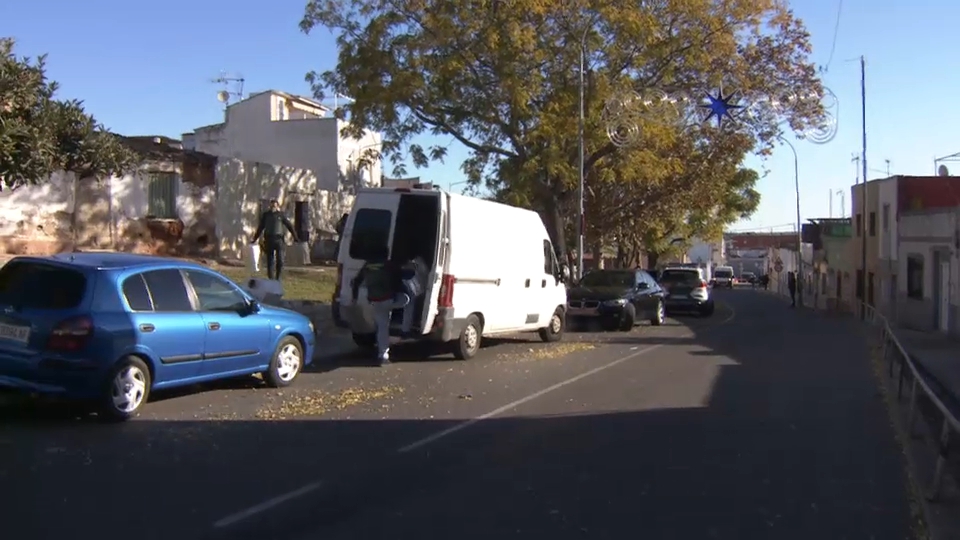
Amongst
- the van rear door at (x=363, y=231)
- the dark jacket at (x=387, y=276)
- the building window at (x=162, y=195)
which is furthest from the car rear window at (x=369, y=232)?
the building window at (x=162, y=195)

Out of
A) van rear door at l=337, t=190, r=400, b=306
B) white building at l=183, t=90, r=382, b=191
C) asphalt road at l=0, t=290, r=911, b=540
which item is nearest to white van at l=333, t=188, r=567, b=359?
van rear door at l=337, t=190, r=400, b=306

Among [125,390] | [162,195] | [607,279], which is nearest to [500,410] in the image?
[125,390]

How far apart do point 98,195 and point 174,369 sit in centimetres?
1572

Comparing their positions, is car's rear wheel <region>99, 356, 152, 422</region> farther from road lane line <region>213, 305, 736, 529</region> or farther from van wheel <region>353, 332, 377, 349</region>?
van wheel <region>353, 332, 377, 349</region>

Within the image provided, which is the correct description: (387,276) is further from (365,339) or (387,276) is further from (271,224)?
(271,224)

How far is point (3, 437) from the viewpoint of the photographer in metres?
8.47

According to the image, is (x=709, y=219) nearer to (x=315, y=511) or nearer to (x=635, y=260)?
(x=635, y=260)

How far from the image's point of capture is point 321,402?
10.8 meters

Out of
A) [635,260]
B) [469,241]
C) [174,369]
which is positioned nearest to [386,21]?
[469,241]

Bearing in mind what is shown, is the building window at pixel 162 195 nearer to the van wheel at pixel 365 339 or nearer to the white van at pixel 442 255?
the van wheel at pixel 365 339

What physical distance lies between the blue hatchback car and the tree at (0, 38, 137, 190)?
1.82 meters

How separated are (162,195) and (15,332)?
17.9 meters

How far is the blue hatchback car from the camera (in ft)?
29.5

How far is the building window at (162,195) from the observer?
84.6 feet
